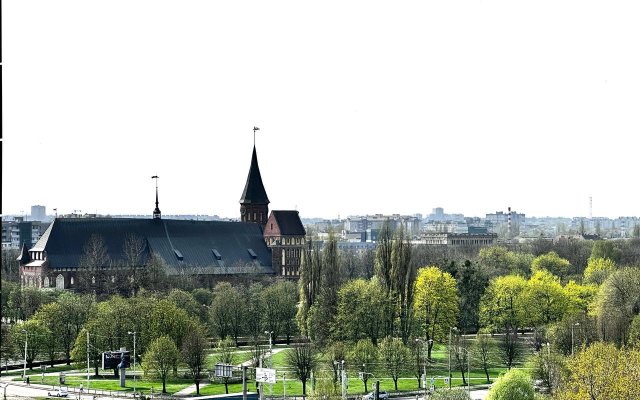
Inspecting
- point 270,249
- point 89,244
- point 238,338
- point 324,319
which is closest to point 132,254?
point 89,244

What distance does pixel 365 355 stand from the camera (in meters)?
75.2

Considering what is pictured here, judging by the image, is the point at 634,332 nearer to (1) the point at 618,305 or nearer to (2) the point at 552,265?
(1) the point at 618,305

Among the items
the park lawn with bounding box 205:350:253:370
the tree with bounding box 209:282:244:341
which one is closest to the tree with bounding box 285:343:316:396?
the park lawn with bounding box 205:350:253:370

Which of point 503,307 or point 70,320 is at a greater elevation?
point 503,307

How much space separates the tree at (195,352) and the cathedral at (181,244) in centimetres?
5012

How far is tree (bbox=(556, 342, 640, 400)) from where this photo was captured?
46562 millimetres

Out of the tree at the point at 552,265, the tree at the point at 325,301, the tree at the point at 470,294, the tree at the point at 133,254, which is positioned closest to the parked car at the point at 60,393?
the tree at the point at 325,301

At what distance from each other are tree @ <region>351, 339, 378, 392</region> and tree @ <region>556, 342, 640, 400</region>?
22.4 meters

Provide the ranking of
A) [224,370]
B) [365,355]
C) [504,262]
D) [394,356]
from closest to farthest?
[224,370] < [394,356] < [365,355] < [504,262]

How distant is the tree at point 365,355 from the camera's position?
73875mm

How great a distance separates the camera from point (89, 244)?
128 meters

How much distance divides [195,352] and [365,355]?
10897mm

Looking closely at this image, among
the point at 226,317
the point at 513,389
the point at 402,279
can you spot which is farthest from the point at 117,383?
the point at 513,389

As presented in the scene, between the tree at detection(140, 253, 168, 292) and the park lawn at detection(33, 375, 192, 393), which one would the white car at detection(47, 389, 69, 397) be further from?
the tree at detection(140, 253, 168, 292)
